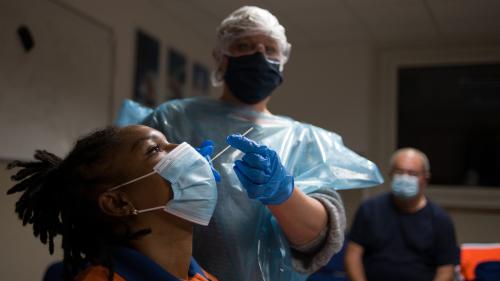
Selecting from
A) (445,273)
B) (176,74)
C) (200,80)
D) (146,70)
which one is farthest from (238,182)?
(200,80)

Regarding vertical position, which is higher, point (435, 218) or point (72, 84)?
point (72, 84)

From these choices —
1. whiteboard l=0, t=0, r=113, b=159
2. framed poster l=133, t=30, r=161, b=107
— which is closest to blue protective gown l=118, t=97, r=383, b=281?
whiteboard l=0, t=0, r=113, b=159

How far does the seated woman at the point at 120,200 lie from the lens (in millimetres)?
974

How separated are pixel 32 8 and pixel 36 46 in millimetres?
188

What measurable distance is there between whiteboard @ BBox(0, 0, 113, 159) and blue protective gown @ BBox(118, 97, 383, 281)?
1.33 m

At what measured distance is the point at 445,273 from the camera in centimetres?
261

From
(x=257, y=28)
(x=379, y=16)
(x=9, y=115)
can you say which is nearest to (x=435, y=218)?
(x=379, y=16)

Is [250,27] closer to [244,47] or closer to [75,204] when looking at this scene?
[244,47]

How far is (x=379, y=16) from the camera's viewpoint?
356 cm

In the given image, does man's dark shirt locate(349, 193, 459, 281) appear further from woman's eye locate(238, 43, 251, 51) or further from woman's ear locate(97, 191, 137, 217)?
woman's ear locate(97, 191, 137, 217)

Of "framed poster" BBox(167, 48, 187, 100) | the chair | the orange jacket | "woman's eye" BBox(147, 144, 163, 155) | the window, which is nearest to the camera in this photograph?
the orange jacket

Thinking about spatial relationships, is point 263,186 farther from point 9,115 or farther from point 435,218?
point 435,218

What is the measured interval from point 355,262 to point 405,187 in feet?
1.66

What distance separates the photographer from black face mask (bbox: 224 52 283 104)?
1.37 meters
